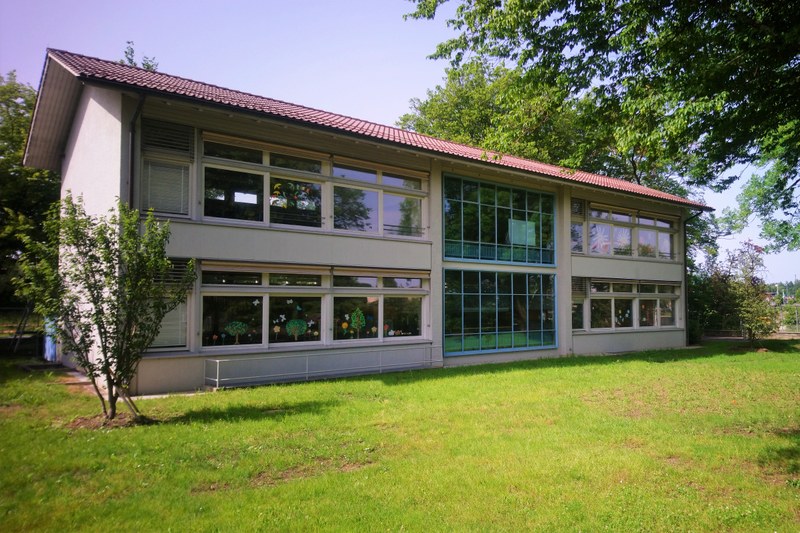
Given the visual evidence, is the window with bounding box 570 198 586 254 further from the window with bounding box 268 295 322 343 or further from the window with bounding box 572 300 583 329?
the window with bounding box 268 295 322 343

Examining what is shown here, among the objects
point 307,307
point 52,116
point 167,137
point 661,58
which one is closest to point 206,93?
point 167,137

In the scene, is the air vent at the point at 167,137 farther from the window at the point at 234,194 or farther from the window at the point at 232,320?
the window at the point at 232,320

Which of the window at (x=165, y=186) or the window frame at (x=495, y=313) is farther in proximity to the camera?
the window frame at (x=495, y=313)

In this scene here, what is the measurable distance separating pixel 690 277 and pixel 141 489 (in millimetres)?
34070

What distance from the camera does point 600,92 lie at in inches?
317

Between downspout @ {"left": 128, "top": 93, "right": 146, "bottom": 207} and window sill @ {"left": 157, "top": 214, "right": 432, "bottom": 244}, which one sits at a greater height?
downspout @ {"left": 128, "top": 93, "right": 146, "bottom": 207}

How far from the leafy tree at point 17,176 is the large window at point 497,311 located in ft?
55.5

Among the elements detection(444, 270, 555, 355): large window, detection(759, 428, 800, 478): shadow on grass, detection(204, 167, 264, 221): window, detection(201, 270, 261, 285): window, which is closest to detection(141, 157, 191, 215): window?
detection(204, 167, 264, 221): window

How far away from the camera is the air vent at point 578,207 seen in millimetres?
19828

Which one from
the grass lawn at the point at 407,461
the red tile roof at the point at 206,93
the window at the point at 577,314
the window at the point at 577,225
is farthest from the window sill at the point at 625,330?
the grass lawn at the point at 407,461

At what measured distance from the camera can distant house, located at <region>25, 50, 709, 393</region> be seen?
36.6 ft

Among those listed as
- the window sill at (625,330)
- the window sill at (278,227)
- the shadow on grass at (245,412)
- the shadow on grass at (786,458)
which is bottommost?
the shadow on grass at (786,458)

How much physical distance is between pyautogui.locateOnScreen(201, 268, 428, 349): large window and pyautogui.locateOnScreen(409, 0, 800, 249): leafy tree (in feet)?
22.6

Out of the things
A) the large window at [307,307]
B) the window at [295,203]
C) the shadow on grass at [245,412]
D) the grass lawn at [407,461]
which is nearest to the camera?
the grass lawn at [407,461]
